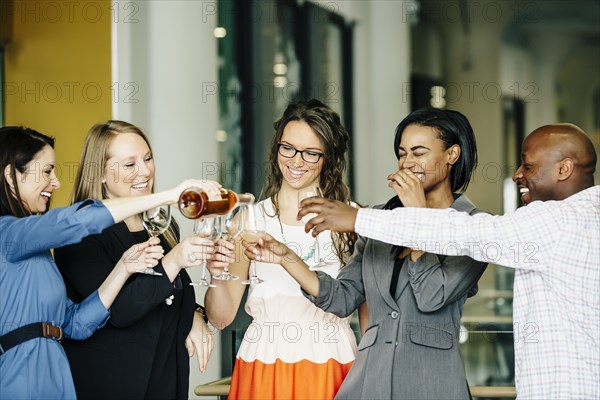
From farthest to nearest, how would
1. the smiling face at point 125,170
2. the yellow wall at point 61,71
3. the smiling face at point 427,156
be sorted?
the yellow wall at point 61,71 → the smiling face at point 125,170 → the smiling face at point 427,156

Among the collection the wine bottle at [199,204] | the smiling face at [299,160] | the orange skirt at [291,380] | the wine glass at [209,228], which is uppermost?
the smiling face at [299,160]

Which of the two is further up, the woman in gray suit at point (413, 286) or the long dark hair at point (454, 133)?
the long dark hair at point (454, 133)

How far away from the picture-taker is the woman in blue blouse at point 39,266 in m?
2.20

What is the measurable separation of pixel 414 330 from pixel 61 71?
284 centimetres

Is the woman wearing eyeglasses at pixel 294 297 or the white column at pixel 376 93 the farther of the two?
the white column at pixel 376 93

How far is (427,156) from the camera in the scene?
2.49m

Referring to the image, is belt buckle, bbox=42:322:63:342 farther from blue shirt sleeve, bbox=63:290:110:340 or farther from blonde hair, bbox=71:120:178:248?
blonde hair, bbox=71:120:178:248

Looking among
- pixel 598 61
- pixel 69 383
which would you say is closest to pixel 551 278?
pixel 69 383

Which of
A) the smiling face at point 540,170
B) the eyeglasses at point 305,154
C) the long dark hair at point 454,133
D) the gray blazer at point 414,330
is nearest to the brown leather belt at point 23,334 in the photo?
the gray blazer at point 414,330

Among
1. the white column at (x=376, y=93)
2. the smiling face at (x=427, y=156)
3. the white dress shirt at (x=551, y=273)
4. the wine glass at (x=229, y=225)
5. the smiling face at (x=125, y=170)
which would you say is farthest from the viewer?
the white column at (x=376, y=93)

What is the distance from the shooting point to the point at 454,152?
253 centimetres

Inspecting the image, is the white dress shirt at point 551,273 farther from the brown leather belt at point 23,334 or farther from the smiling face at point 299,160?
the brown leather belt at point 23,334

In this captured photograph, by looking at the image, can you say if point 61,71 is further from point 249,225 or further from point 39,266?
point 249,225

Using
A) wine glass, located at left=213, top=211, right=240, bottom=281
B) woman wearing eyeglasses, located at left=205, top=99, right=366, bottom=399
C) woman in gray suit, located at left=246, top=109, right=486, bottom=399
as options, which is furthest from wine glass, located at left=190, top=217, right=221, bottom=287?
woman wearing eyeglasses, located at left=205, top=99, right=366, bottom=399
